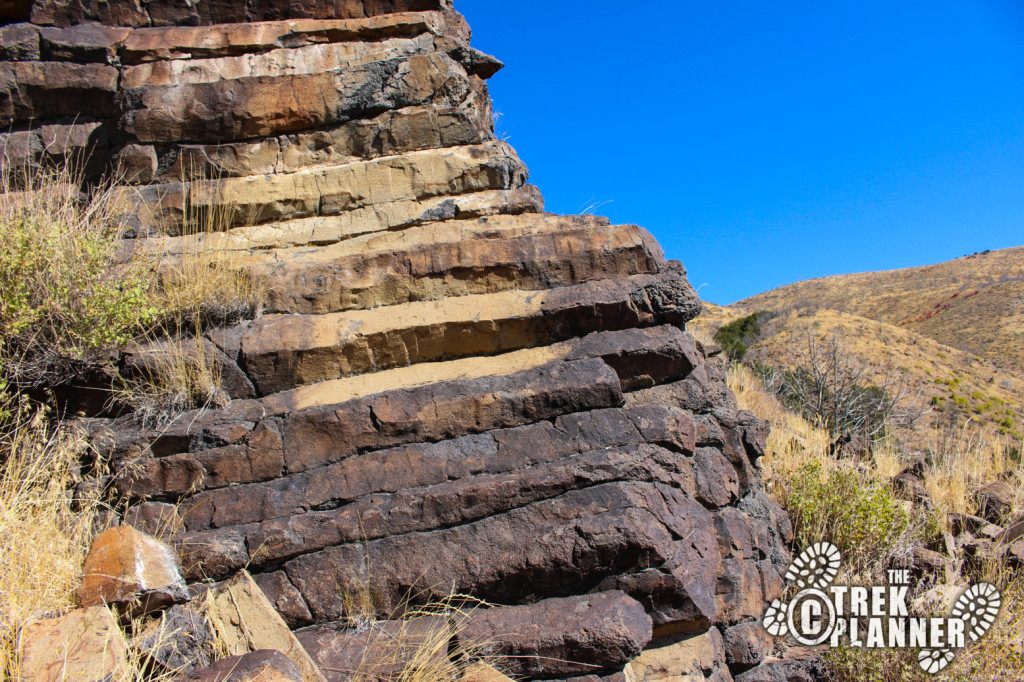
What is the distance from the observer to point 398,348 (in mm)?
4828

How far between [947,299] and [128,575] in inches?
1453

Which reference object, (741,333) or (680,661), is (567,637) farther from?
(741,333)

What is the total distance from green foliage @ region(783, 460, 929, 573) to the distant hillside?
19865 millimetres

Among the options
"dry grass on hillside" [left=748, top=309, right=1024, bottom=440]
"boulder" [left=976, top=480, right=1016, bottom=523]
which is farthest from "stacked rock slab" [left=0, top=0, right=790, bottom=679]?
"dry grass on hillside" [left=748, top=309, right=1024, bottom=440]

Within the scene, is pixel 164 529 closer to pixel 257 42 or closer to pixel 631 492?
pixel 631 492

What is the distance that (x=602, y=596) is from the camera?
12.0 ft

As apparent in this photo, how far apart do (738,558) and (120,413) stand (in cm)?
441

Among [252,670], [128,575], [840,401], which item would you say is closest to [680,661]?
[252,670]

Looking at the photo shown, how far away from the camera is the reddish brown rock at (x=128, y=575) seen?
3.27 meters

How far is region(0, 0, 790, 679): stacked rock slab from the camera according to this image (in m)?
3.78

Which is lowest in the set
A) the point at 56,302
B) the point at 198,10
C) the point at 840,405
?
the point at 840,405

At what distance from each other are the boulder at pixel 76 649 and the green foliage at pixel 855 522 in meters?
4.83

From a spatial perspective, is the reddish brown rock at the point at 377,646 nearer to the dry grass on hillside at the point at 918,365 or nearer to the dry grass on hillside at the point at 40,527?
the dry grass on hillside at the point at 40,527

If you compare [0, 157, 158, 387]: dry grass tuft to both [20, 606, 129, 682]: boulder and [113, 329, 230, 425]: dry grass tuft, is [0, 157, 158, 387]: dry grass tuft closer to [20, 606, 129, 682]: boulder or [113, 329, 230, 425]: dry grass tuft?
[113, 329, 230, 425]: dry grass tuft
